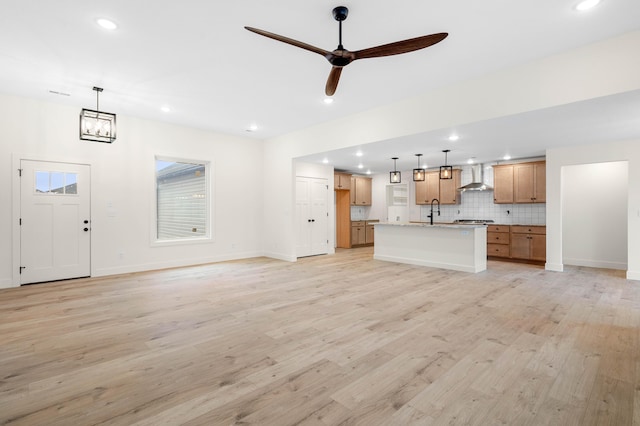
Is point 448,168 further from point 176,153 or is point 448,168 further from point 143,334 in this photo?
point 143,334

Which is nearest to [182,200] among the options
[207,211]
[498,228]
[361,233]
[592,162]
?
[207,211]

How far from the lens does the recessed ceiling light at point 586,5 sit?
8.66ft

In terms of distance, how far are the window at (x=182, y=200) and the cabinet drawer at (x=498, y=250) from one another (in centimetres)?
698

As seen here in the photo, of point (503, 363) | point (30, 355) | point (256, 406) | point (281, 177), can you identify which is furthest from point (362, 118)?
point (30, 355)

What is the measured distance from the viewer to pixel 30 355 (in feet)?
8.48

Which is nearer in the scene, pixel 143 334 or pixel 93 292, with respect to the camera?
pixel 143 334

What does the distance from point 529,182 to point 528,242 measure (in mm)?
1445

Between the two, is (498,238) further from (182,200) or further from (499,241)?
(182,200)

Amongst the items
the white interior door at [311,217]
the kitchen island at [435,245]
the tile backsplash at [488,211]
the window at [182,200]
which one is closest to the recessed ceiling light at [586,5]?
the kitchen island at [435,245]

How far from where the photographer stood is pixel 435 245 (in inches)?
257

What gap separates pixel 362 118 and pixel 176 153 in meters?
3.91

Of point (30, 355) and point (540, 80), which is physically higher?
point (540, 80)

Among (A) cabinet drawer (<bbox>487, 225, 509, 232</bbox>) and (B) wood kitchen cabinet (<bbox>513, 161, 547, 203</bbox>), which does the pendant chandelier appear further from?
(B) wood kitchen cabinet (<bbox>513, 161, 547, 203</bbox>)

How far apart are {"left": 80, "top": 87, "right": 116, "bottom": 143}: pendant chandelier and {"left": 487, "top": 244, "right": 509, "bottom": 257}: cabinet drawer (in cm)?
831
